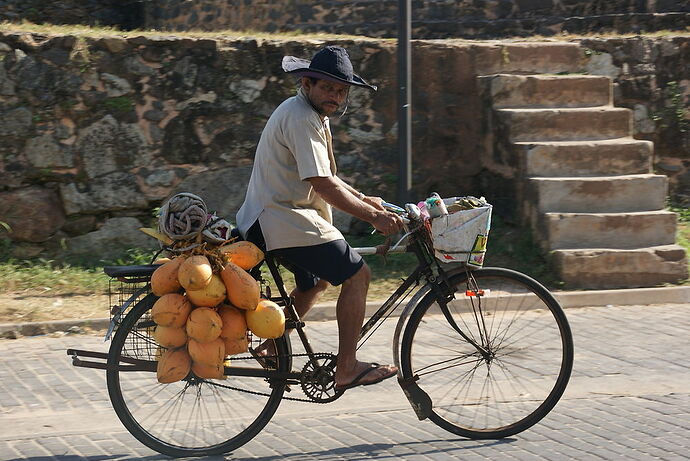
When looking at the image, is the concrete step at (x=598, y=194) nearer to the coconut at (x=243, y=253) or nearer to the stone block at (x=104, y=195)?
the stone block at (x=104, y=195)

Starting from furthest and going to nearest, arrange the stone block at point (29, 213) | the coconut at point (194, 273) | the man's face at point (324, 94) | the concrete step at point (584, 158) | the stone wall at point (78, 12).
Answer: the stone wall at point (78, 12)
the concrete step at point (584, 158)
the stone block at point (29, 213)
the man's face at point (324, 94)
the coconut at point (194, 273)

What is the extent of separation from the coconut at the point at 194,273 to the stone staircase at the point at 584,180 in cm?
489

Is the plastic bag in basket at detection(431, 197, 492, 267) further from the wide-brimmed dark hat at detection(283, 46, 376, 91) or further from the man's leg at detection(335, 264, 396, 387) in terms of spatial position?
the wide-brimmed dark hat at detection(283, 46, 376, 91)

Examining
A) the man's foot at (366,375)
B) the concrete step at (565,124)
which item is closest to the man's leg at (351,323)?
the man's foot at (366,375)

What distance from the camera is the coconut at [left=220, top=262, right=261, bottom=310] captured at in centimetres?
470

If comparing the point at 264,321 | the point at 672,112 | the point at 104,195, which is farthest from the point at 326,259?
the point at 672,112

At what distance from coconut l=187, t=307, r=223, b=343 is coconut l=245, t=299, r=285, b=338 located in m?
0.16

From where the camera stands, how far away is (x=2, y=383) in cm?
632

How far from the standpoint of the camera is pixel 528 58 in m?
10.5

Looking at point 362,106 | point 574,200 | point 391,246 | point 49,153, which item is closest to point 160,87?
point 49,153

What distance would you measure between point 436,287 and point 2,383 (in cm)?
282

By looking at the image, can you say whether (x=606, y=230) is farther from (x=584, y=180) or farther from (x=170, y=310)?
(x=170, y=310)

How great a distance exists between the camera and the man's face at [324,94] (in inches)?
193

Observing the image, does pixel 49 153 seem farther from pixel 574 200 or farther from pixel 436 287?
pixel 436 287
